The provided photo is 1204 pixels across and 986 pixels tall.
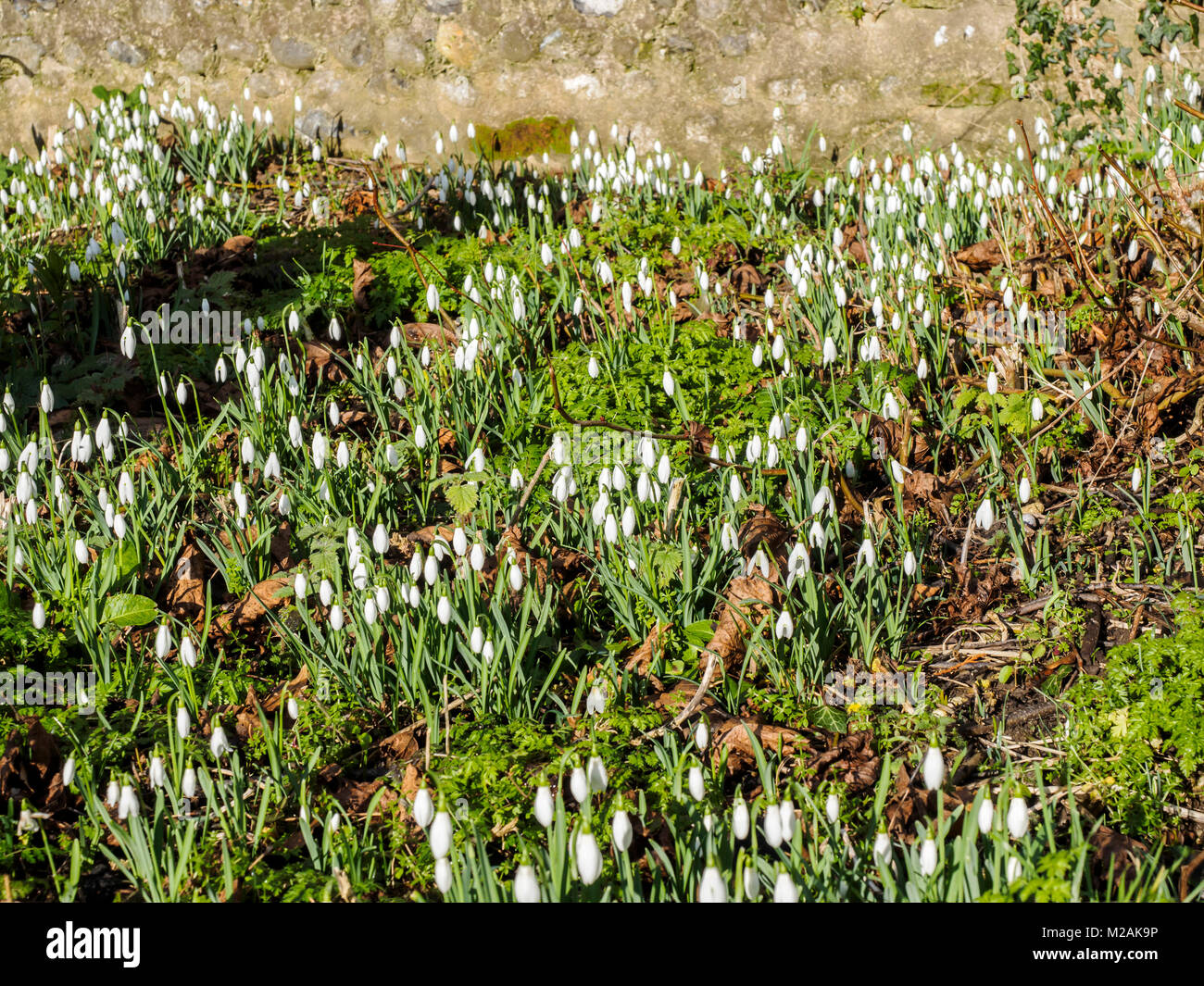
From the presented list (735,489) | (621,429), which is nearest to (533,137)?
(621,429)

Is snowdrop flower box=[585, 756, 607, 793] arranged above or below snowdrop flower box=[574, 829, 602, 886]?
above

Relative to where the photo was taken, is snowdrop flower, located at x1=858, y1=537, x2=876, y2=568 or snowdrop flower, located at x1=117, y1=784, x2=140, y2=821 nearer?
snowdrop flower, located at x1=117, y1=784, x2=140, y2=821

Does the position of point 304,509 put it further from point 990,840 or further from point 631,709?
point 990,840

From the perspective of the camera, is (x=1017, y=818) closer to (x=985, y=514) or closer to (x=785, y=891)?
(x=785, y=891)

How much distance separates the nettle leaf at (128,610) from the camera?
283 cm

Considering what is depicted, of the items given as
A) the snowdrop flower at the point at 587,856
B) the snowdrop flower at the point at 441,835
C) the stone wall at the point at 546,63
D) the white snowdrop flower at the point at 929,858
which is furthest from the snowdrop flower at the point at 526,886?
the stone wall at the point at 546,63

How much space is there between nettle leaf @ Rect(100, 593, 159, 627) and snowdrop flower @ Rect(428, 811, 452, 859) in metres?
1.38

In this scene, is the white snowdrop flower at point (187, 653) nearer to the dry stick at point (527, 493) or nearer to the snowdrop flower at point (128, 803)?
the snowdrop flower at point (128, 803)

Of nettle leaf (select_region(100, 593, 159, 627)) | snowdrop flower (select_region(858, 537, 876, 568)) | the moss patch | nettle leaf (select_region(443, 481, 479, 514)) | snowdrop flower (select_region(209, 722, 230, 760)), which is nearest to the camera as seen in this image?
snowdrop flower (select_region(209, 722, 230, 760))

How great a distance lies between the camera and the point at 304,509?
3275mm

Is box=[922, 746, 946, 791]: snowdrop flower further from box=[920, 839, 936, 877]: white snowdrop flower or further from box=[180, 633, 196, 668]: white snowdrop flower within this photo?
box=[180, 633, 196, 668]: white snowdrop flower

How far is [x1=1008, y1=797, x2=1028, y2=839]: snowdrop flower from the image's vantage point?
71.9 inches

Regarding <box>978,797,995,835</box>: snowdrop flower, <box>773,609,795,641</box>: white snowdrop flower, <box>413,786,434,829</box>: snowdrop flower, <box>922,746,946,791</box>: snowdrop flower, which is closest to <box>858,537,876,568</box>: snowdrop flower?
<box>773,609,795,641</box>: white snowdrop flower

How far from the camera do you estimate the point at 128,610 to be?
2850 millimetres
